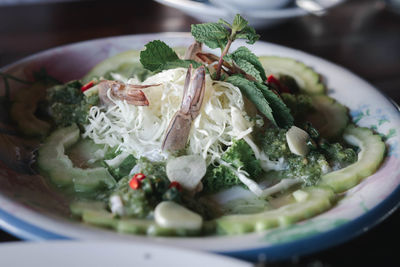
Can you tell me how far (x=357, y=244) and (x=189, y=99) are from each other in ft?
3.93

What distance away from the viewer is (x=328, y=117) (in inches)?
122

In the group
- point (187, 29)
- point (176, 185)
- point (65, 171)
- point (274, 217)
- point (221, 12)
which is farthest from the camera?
point (187, 29)

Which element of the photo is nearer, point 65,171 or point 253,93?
point 65,171

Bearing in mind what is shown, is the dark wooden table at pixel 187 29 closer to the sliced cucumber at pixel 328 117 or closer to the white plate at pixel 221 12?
the white plate at pixel 221 12

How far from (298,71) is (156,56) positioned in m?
1.30

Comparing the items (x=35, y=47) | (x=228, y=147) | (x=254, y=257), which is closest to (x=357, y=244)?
(x=254, y=257)

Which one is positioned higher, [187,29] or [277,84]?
[277,84]

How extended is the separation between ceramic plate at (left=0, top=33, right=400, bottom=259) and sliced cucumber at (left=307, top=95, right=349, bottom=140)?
0.29 ft

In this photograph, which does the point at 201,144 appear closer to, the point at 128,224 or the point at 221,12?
the point at 128,224

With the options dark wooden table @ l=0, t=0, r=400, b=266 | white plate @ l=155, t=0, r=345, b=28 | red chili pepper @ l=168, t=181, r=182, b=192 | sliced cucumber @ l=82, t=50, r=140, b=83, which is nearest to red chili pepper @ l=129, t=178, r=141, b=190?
red chili pepper @ l=168, t=181, r=182, b=192

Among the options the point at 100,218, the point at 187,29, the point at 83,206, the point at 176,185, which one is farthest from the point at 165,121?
the point at 187,29

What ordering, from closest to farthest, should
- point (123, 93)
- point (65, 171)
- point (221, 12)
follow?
point (65, 171) < point (123, 93) < point (221, 12)

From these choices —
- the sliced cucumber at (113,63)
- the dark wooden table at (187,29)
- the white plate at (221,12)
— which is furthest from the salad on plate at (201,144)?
the dark wooden table at (187,29)

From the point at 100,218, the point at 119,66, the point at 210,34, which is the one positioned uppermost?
the point at 210,34
